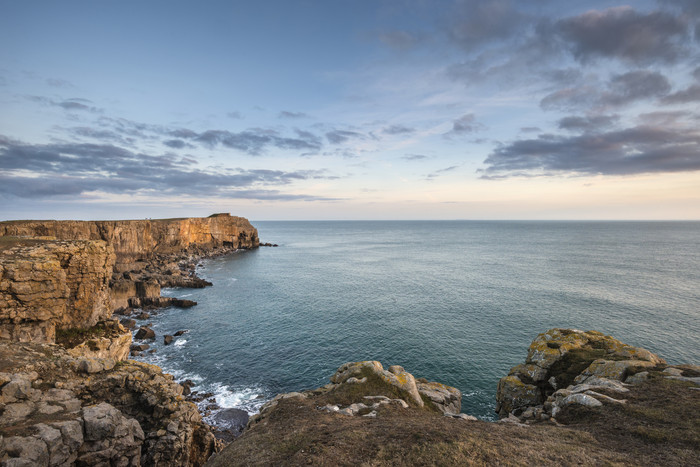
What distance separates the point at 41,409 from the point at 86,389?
3.35m

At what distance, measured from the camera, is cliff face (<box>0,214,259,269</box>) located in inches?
2776

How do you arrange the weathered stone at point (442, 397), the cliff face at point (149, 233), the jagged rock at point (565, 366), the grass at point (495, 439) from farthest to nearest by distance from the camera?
1. the cliff face at point (149, 233)
2. the weathered stone at point (442, 397)
3. the jagged rock at point (565, 366)
4. the grass at point (495, 439)

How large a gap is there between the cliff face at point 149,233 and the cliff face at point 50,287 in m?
17.7

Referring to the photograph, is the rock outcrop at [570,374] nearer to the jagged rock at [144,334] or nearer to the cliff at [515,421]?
the cliff at [515,421]

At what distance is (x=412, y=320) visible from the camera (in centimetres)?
5881

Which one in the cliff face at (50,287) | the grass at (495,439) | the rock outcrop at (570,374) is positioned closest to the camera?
the grass at (495,439)

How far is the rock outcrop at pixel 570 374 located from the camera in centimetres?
2128

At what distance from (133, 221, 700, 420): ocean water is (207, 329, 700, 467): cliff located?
37.7 ft

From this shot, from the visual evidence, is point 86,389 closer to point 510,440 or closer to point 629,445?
point 510,440

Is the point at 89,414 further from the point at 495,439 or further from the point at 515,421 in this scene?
the point at 515,421

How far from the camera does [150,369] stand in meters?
23.9

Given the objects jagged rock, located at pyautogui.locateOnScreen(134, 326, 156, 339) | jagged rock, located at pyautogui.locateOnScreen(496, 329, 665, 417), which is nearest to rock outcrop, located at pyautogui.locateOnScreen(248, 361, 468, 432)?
jagged rock, located at pyautogui.locateOnScreen(496, 329, 665, 417)

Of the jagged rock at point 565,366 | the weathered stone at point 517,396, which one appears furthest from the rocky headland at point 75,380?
the jagged rock at point 565,366

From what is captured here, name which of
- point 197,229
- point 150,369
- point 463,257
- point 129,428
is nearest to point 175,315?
point 150,369
